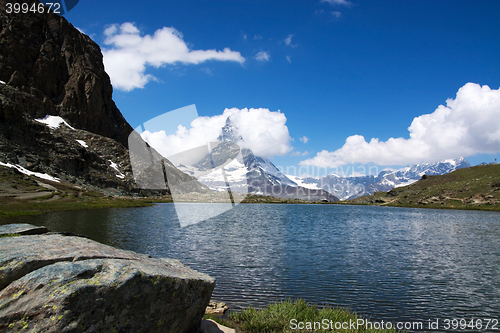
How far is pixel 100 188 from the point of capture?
172 meters

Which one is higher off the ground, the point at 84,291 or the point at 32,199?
the point at 84,291

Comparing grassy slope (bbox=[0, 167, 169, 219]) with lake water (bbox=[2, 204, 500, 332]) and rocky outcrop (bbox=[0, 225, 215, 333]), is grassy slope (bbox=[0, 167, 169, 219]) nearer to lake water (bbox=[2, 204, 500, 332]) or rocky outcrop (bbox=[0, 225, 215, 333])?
lake water (bbox=[2, 204, 500, 332])

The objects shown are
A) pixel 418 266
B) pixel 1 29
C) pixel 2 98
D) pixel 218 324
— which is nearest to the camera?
pixel 218 324

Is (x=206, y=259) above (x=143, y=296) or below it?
below

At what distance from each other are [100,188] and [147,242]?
15709 centimetres

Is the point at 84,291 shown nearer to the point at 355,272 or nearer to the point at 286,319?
the point at 286,319

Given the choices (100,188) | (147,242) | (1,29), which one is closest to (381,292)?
(147,242)

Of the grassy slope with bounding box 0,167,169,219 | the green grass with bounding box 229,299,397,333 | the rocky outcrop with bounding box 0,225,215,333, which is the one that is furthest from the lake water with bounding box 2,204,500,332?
the grassy slope with bounding box 0,167,169,219

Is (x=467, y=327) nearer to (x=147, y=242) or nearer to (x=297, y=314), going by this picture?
(x=297, y=314)

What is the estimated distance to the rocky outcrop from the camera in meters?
6.30

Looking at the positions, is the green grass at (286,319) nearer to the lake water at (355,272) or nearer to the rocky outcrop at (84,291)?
the lake water at (355,272)

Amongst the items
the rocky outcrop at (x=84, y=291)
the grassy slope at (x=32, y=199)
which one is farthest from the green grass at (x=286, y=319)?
the grassy slope at (x=32, y=199)

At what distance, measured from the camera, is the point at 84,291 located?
21.7 feet

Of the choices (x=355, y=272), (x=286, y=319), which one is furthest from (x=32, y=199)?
(x=286, y=319)
